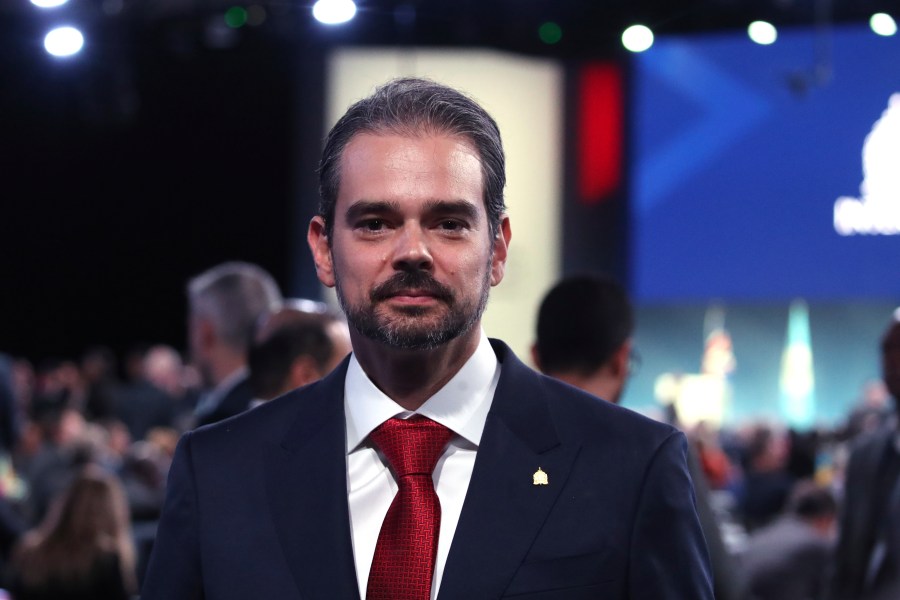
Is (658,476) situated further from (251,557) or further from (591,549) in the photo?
(251,557)

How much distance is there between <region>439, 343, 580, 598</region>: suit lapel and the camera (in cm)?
147

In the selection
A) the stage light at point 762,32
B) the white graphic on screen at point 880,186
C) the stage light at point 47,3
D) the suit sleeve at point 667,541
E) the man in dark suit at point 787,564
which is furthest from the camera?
the stage light at point 762,32

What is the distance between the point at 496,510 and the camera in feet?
4.97

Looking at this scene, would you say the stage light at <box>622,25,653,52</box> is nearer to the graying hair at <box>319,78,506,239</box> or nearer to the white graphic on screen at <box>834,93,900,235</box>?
the white graphic on screen at <box>834,93,900,235</box>

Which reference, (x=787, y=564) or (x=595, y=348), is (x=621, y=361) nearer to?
(x=595, y=348)

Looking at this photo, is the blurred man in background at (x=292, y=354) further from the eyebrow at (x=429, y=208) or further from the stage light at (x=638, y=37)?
the stage light at (x=638, y=37)

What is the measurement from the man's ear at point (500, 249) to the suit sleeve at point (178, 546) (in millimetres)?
432

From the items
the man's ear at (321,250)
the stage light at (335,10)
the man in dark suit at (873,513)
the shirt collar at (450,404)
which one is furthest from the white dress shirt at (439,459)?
the stage light at (335,10)

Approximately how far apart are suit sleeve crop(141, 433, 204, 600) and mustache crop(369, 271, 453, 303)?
34 centimetres

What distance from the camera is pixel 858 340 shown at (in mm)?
14617

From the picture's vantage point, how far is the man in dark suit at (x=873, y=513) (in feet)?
11.0

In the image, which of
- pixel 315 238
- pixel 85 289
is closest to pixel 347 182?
pixel 315 238

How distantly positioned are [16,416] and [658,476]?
535cm

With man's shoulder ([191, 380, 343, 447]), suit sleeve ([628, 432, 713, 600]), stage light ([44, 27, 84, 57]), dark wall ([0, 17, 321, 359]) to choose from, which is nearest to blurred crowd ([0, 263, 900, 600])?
man's shoulder ([191, 380, 343, 447])
